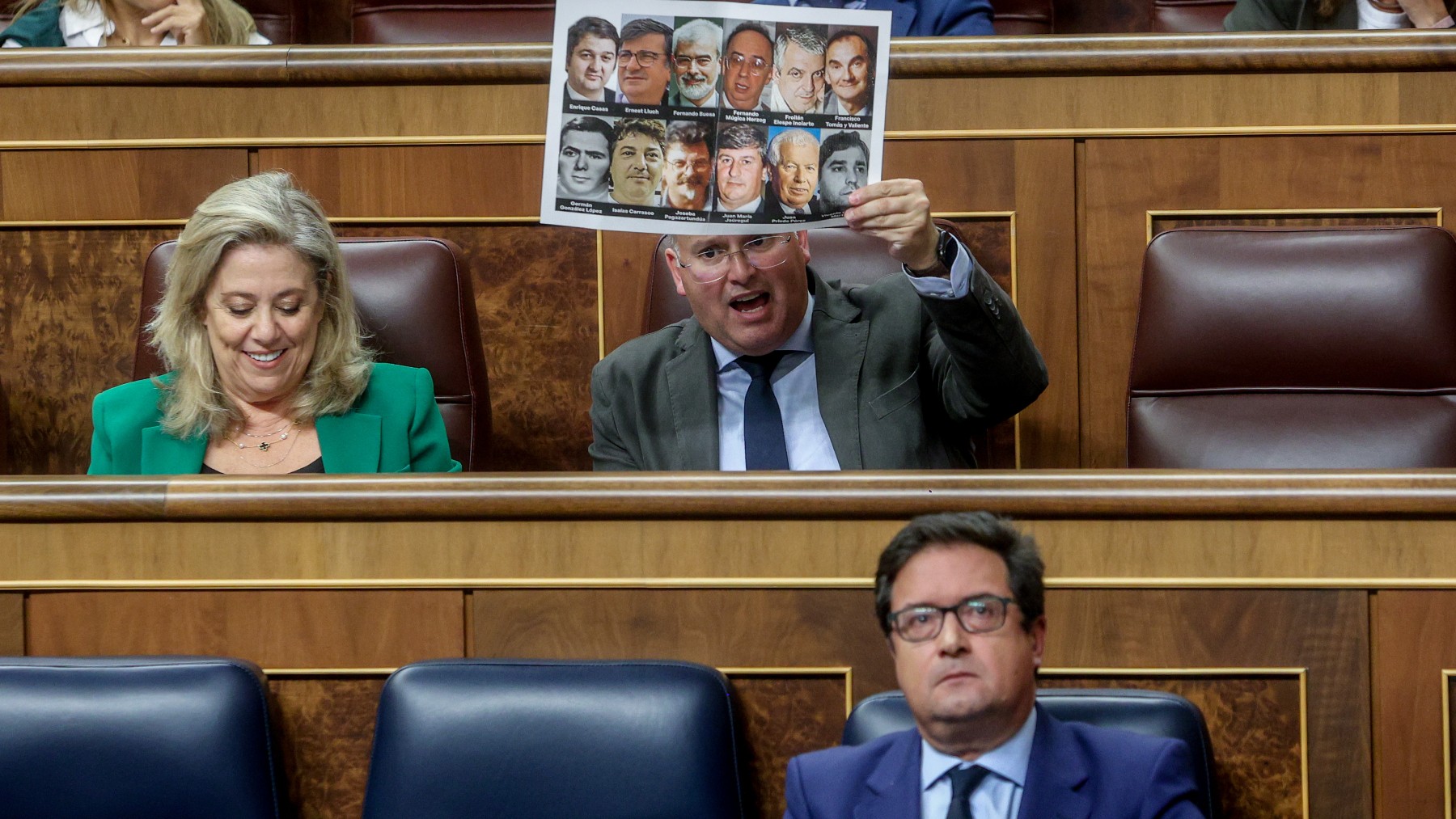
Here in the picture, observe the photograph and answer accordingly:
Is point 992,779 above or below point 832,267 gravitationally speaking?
below

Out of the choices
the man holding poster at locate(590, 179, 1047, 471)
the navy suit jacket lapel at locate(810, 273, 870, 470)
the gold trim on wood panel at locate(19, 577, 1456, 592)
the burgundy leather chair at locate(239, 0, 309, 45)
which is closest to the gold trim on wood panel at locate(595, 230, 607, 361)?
the man holding poster at locate(590, 179, 1047, 471)

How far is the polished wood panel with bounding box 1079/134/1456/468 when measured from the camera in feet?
5.65

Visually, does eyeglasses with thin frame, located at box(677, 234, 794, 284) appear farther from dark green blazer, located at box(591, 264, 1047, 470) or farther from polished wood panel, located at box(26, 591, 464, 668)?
polished wood panel, located at box(26, 591, 464, 668)

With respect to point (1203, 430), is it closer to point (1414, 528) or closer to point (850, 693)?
point (1414, 528)

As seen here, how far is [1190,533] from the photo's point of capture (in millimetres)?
1114

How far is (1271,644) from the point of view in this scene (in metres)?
1.11

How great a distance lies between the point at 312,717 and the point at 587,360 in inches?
27.8

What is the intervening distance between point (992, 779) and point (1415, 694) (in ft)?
1.08

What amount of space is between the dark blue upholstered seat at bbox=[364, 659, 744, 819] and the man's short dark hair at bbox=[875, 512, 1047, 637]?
0.17 metres

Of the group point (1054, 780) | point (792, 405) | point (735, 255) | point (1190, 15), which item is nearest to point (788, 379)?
point (792, 405)

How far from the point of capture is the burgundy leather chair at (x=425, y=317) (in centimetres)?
163

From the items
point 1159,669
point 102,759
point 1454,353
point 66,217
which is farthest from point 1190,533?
point 66,217

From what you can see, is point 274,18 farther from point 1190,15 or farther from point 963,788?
point 963,788

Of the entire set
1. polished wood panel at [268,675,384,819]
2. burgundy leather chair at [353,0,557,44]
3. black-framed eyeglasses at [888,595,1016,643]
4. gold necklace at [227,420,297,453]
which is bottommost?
polished wood panel at [268,675,384,819]
